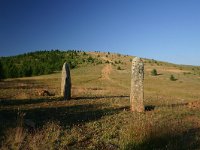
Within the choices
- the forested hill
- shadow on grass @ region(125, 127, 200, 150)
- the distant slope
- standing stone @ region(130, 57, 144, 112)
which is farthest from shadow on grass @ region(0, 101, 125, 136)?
the distant slope

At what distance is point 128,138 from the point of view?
1112 cm

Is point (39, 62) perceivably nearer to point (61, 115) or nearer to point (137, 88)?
point (137, 88)

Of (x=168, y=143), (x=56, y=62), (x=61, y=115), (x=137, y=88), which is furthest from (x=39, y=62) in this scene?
(x=168, y=143)

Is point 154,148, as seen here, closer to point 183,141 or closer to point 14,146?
point 183,141

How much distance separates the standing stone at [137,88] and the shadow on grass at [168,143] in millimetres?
8437

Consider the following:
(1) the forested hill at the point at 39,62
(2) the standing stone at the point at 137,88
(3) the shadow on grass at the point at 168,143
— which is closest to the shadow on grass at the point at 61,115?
(2) the standing stone at the point at 137,88

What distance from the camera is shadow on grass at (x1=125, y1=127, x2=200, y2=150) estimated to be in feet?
35.1

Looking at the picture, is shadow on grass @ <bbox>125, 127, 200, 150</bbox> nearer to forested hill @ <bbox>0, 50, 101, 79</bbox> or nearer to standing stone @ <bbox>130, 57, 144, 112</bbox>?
standing stone @ <bbox>130, 57, 144, 112</bbox>

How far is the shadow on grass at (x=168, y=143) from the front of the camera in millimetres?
10711

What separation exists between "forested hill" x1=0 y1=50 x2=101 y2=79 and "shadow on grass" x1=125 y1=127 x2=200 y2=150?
59.8 m

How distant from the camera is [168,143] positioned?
11.2m

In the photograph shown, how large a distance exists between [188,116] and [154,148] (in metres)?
8.73

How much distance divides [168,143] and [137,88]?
10.1 meters

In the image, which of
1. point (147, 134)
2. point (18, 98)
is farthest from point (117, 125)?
point (18, 98)
